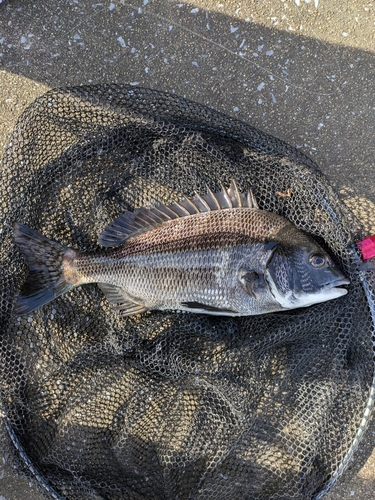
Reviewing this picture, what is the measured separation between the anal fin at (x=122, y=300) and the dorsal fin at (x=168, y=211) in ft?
0.94

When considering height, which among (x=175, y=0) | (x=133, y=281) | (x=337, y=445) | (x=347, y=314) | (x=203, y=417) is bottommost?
(x=203, y=417)

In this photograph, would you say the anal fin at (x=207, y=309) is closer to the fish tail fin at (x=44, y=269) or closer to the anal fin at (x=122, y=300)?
the anal fin at (x=122, y=300)

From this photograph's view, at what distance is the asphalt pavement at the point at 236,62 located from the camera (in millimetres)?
3033

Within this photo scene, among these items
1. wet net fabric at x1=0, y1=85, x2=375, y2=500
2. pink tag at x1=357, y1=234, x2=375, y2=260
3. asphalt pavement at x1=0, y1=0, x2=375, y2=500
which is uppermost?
asphalt pavement at x1=0, y1=0, x2=375, y2=500

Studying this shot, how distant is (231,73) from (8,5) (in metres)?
1.77

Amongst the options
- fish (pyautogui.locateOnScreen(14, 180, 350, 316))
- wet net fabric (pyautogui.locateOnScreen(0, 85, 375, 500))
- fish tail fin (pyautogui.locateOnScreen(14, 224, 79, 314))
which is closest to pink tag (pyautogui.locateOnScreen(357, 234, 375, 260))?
wet net fabric (pyautogui.locateOnScreen(0, 85, 375, 500))

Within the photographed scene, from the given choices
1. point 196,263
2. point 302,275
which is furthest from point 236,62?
point 302,275

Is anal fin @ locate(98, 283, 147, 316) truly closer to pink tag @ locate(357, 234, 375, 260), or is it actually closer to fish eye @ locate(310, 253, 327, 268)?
fish eye @ locate(310, 253, 327, 268)

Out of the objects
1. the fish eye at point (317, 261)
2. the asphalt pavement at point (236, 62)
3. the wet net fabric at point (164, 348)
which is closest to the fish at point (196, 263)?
the fish eye at point (317, 261)

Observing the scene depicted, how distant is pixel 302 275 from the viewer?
95.2 inches

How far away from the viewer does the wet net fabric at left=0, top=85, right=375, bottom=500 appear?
2.59 metres

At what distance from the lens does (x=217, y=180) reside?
2725mm

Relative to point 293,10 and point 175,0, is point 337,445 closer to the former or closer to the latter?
point 293,10

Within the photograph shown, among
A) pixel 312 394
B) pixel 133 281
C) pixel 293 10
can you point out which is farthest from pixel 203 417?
pixel 293 10
